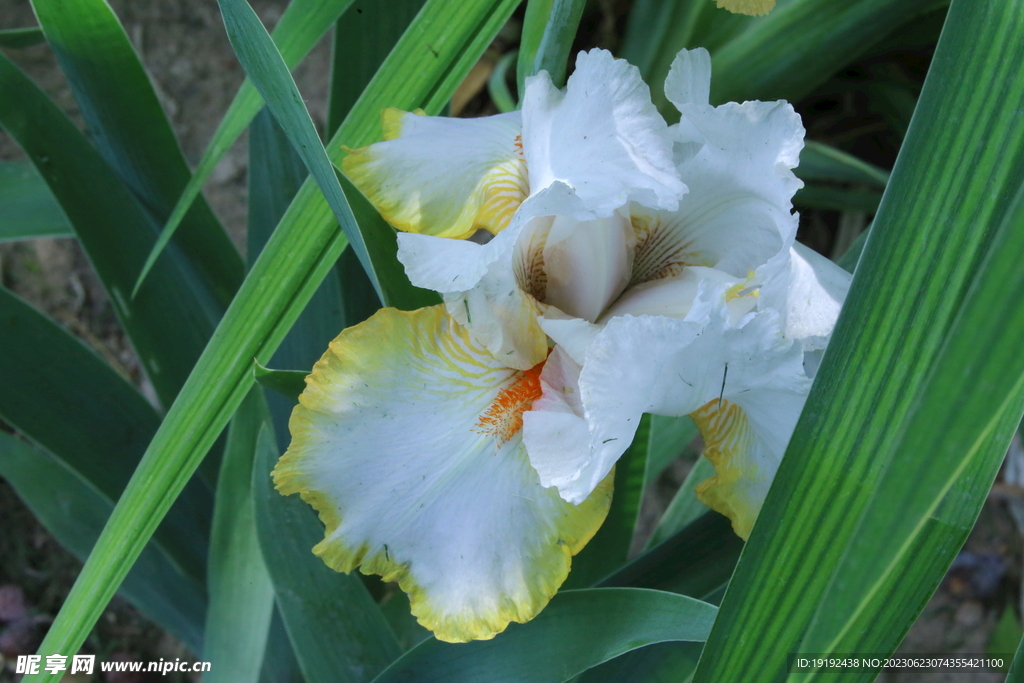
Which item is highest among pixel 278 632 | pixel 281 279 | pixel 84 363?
pixel 281 279

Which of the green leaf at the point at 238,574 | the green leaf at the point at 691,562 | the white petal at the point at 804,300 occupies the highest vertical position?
the white petal at the point at 804,300

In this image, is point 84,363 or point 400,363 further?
point 84,363

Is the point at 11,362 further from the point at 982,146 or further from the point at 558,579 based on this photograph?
the point at 982,146

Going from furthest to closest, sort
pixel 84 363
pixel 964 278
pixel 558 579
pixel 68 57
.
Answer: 1. pixel 84 363
2. pixel 68 57
3. pixel 558 579
4. pixel 964 278

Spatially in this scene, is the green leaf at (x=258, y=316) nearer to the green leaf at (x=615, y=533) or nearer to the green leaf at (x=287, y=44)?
the green leaf at (x=287, y=44)

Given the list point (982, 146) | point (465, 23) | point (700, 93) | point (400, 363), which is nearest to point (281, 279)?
point (400, 363)

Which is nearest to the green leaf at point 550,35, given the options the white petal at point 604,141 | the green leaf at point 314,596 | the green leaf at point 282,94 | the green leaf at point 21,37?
the white petal at point 604,141

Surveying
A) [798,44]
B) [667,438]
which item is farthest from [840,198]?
[667,438]

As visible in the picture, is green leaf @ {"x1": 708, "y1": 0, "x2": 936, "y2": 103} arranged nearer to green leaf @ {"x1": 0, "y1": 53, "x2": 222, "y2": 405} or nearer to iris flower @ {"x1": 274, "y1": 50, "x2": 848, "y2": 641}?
iris flower @ {"x1": 274, "y1": 50, "x2": 848, "y2": 641}
